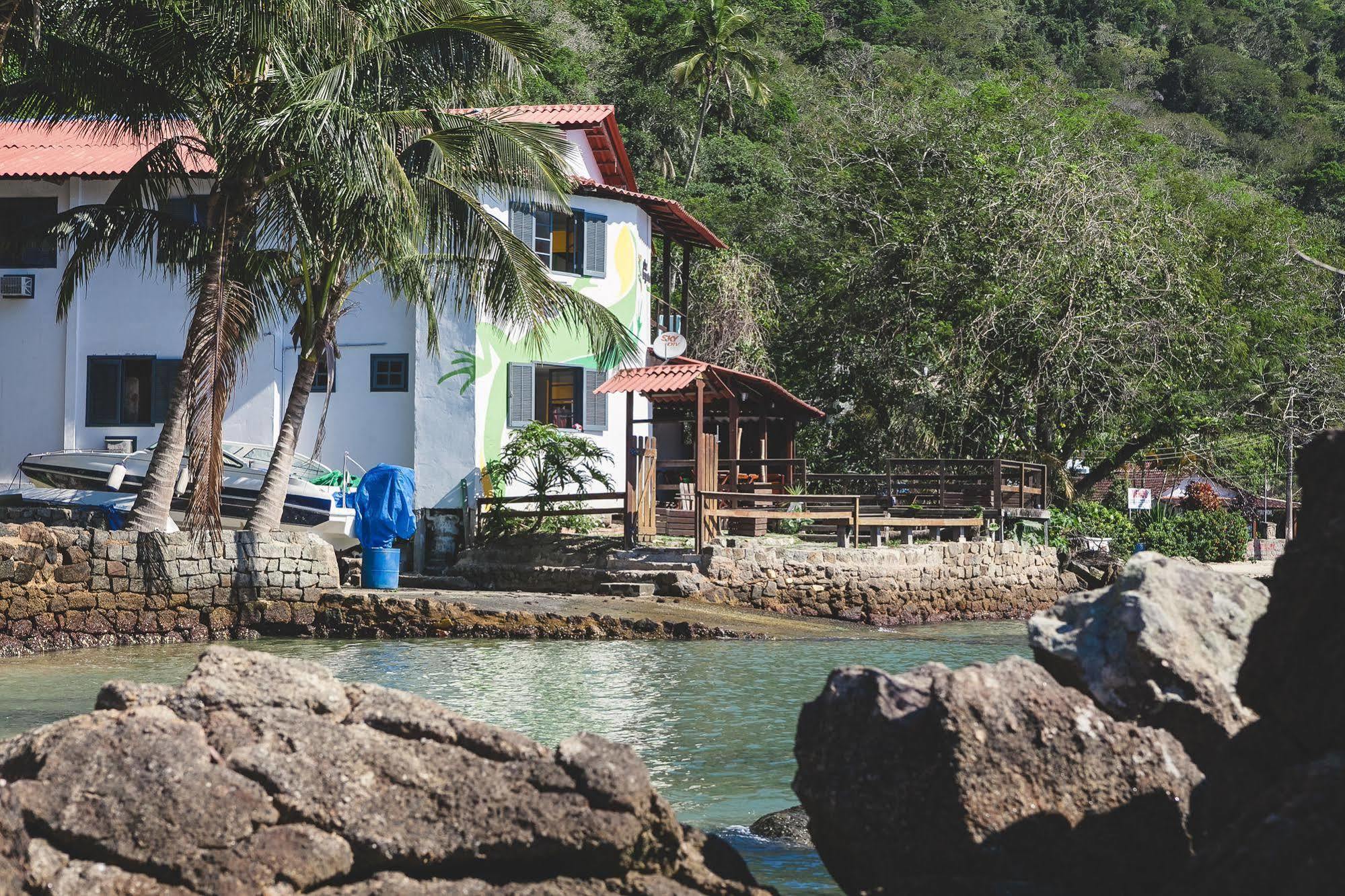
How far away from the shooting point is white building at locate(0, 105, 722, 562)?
24.3 meters

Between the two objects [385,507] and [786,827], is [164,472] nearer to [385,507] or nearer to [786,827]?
[385,507]

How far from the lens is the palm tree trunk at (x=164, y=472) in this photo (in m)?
17.4

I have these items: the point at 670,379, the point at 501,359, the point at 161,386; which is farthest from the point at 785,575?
the point at 161,386

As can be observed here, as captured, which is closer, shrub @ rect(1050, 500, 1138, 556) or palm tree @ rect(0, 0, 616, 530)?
palm tree @ rect(0, 0, 616, 530)

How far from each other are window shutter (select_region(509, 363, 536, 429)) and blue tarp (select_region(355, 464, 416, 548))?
446 cm

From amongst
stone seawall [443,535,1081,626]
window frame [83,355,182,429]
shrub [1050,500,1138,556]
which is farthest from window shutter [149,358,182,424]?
shrub [1050,500,1138,556]

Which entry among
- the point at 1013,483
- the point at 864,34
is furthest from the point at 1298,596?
the point at 864,34

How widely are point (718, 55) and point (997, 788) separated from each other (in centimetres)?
4177

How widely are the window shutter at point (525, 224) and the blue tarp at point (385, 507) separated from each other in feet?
19.4

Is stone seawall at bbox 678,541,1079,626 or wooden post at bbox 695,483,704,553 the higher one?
wooden post at bbox 695,483,704,553

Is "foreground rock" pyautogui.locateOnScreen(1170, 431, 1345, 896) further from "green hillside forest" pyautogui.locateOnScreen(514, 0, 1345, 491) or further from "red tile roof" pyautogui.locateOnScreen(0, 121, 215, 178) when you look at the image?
"red tile roof" pyautogui.locateOnScreen(0, 121, 215, 178)

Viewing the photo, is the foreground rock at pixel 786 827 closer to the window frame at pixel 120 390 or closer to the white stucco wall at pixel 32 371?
the window frame at pixel 120 390

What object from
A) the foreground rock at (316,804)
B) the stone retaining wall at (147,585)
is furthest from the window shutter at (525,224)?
the foreground rock at (316,804)

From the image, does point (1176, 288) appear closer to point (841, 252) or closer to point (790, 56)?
point (841, 252)
